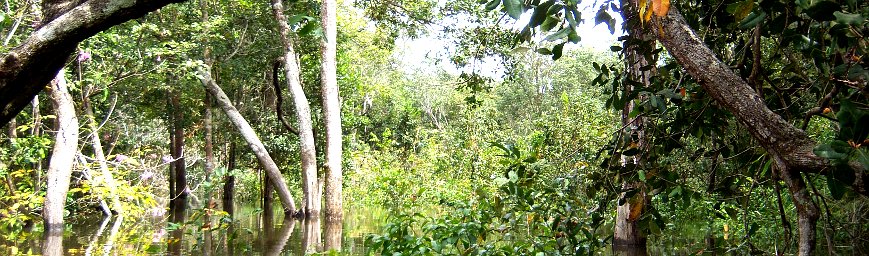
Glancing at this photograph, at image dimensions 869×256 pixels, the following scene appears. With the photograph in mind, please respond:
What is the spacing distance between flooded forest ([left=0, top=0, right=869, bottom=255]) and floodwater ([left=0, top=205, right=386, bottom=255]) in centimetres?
10

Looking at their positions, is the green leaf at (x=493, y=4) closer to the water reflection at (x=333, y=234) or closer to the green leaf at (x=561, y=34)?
the green leaf at (x=561, y=34)

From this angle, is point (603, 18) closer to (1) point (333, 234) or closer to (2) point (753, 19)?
(2) point (753, 19)

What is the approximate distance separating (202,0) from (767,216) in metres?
13.6

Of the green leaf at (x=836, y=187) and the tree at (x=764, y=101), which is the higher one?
the tree at (x=764, y=101)

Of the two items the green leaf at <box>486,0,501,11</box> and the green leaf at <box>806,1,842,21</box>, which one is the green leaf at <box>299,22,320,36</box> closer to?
the green leaf at <box>486,0,501,11</box>

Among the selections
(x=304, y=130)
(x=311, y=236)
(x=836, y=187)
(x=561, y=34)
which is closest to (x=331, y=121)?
(x=304, y=130)

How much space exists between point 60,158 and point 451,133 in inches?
408

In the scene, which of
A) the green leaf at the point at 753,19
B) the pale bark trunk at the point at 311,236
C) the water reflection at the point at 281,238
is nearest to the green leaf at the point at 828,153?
the green leaf at the point at 753,19

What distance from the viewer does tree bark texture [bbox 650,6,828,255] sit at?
1.60m

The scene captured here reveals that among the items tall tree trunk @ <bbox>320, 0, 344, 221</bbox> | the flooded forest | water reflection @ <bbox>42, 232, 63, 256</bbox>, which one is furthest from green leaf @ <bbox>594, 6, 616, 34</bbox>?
tall tree trunk @ <bbox>320, 0, 344, 221</bbox>

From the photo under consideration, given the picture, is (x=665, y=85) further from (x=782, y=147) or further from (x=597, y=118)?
(x=597, y=118)

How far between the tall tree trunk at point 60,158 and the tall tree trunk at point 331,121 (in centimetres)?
557

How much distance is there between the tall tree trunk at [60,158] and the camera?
1058 cm

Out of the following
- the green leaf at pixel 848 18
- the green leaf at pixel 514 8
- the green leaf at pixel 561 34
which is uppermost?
the green leaf at pixel 561 34
